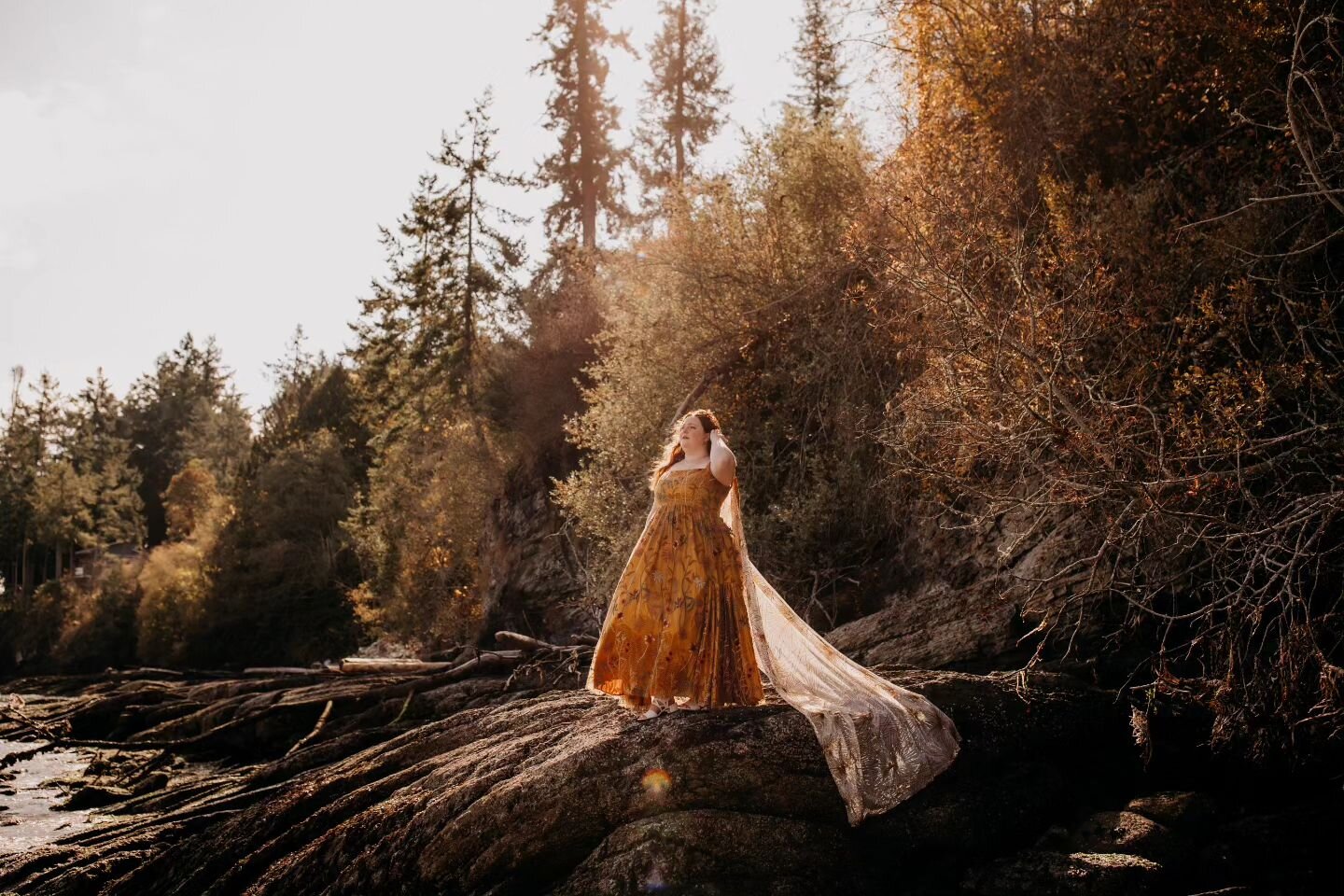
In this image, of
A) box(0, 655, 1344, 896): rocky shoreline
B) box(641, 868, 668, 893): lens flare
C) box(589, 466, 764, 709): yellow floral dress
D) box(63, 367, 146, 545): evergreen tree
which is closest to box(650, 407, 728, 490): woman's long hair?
box(589, 466, 764, 709): yellow floral dress

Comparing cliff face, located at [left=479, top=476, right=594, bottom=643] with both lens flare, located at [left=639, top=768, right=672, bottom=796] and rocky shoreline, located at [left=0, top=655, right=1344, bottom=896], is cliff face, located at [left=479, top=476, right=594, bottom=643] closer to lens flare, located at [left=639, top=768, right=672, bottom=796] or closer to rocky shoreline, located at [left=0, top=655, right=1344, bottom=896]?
rocky shoreline, located at [left=0, top=655, right=1344, bottom=896]

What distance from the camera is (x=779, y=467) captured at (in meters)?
15.4

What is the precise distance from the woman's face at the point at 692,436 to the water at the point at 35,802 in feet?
25.9

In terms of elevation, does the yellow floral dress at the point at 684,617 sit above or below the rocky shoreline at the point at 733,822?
above

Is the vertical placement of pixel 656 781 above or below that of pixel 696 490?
below

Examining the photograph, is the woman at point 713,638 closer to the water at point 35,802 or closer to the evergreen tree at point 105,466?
the water at point 35,802

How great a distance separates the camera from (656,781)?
18.8ft

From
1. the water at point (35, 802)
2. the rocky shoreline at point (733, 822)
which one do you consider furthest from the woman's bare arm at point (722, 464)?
the water at point (35, 802)

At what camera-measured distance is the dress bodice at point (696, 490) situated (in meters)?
7.29

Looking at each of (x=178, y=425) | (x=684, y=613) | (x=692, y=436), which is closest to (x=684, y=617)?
(x=684, y=613)

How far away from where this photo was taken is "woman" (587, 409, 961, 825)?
620 cm

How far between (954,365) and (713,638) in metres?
4.29

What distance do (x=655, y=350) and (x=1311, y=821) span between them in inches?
503

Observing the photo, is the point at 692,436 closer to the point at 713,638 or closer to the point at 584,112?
the point at 713,638
